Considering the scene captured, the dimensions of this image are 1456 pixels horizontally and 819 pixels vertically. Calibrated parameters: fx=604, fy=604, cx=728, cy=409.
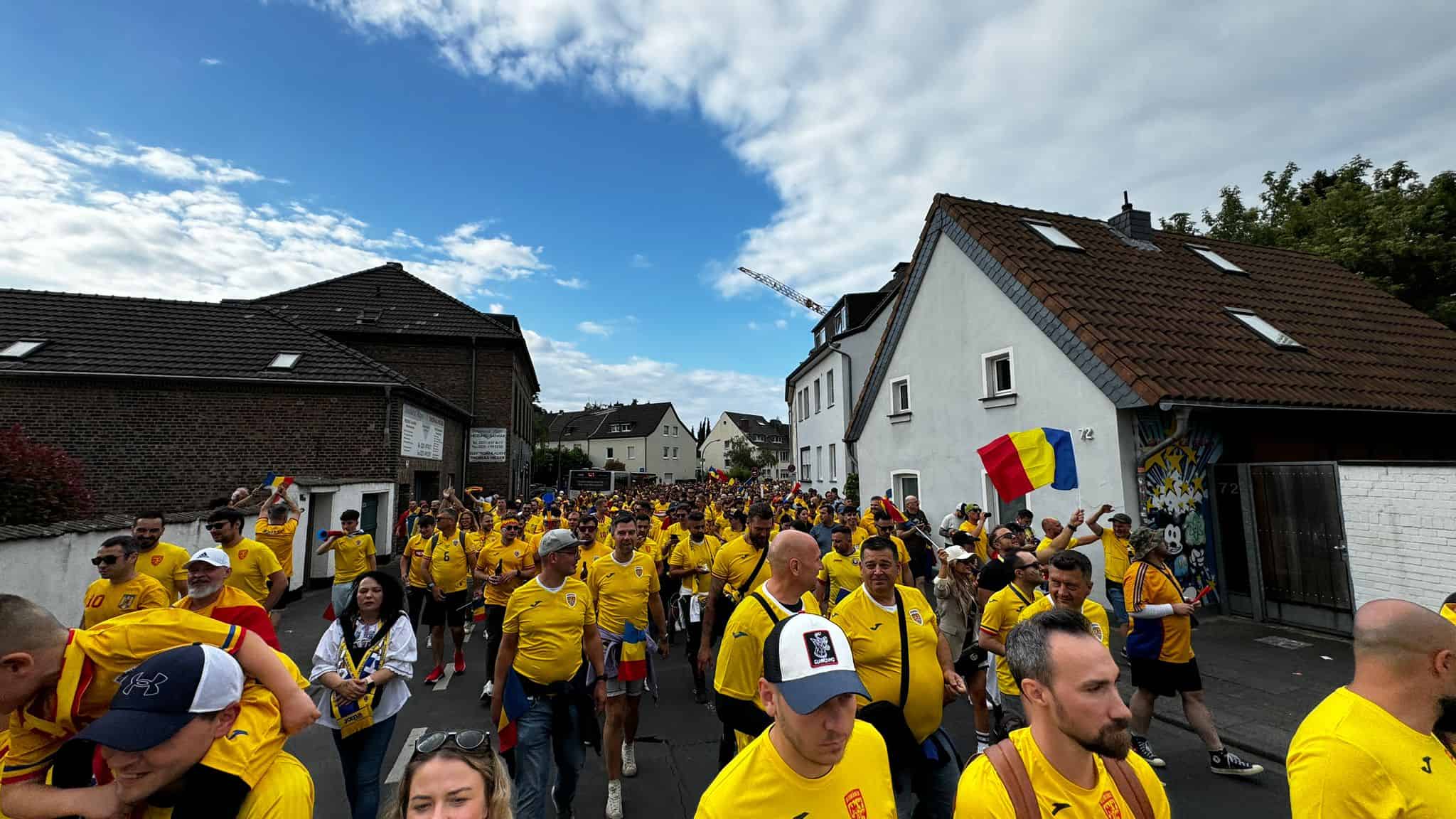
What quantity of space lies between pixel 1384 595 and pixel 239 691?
11.2 meters

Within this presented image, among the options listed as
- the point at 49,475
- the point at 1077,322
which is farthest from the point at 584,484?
the point at 1077,322

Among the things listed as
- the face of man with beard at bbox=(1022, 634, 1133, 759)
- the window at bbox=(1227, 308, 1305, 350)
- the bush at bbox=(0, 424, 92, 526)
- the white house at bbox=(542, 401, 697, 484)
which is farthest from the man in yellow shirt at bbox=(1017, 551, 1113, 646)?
the white house at bbox=(542, 401, 697, 484)

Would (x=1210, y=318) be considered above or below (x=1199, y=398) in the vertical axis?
above

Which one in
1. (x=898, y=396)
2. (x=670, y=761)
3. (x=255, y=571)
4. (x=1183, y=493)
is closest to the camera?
(x=670, y=761)

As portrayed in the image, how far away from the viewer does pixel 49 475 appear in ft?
29.4

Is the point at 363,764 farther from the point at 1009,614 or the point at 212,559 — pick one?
the point at 1009,614

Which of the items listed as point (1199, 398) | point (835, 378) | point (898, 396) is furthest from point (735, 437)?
point (1199, 398)

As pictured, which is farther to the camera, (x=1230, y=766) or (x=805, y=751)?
(x=1230, y=766)

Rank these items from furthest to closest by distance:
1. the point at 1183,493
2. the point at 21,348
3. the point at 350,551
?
1. the point at 21,348
2. the point at 1183,493
3. the point at 350,551

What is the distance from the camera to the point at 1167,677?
186 inches

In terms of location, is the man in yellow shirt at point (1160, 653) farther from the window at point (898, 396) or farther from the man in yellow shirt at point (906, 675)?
the window at point (898, 396)

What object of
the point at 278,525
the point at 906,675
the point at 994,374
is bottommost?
the point at 906,675

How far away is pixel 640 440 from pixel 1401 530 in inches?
2382

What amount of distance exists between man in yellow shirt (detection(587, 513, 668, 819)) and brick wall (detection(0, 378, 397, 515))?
→ 13778 millimetres
